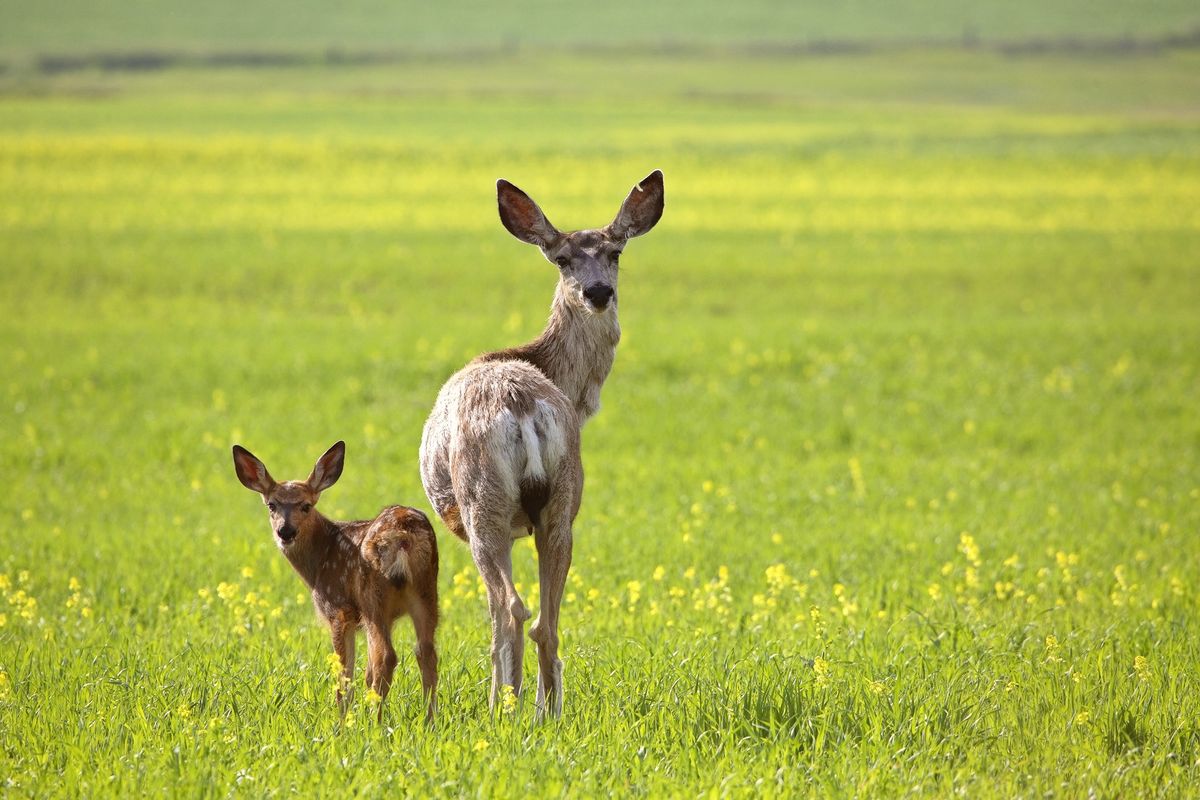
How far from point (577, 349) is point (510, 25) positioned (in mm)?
191575

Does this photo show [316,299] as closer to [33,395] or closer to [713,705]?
[33,395]

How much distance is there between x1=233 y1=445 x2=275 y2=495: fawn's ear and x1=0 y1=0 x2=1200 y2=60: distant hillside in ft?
531

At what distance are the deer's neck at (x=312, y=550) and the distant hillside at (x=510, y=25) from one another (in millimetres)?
161962

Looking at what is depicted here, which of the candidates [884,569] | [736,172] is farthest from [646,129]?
[884,569]

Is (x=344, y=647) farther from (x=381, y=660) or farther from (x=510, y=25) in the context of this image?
(x=510, y=25)

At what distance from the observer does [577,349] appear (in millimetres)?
7914

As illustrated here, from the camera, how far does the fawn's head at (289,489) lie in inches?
275

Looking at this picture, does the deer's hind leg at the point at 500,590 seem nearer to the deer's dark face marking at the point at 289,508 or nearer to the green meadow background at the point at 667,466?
the green meadow background at the point at 667,466

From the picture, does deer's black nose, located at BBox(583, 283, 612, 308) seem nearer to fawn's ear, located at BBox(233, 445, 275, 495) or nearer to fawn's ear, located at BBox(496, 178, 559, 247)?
fawn's ear, located at BBox(496, 178, 559, 247)

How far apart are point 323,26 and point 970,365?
173688 mm

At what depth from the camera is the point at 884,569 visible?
10.8 m

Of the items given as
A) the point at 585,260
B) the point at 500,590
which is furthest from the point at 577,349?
the point at 500,590

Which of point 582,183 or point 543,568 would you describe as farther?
point 582,183

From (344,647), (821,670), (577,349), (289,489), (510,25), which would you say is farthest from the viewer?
(510,25)
